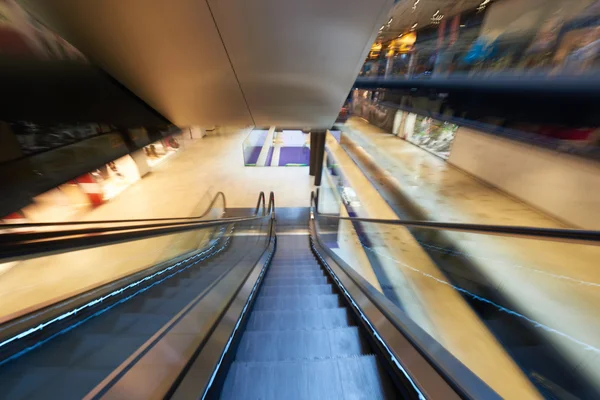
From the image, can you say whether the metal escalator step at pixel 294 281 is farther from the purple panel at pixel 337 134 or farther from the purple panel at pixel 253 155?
the purple panel at pixel 337 134

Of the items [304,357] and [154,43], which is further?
[154,43]

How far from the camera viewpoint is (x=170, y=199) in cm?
788

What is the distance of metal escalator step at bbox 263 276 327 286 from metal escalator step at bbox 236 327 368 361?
4.19 feet

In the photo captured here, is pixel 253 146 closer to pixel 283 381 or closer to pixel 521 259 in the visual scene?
pixel 521 259

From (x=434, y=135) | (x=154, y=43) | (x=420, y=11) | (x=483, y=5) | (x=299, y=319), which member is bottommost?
(x=299, y=319)

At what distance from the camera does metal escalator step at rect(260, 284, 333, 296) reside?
7.97 feet

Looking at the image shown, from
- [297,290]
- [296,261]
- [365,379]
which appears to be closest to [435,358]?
[365,379]

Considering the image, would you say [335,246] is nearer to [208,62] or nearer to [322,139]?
[322,139]

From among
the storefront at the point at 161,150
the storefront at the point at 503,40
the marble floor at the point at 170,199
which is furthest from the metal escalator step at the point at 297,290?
the storefront at the point at 161,150

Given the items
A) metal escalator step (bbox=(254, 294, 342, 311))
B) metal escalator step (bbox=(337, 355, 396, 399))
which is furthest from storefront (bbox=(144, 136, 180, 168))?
metal escalator step (bbox=(337, 355, 396, 399))

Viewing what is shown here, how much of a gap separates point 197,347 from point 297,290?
1.54 m

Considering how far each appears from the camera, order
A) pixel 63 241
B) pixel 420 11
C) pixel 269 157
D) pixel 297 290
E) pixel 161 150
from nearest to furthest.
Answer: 1. pixel 63 241
2. pixel 297 290
3. pixel 420 11
4. pixel 161 150
5. pixel 269 157

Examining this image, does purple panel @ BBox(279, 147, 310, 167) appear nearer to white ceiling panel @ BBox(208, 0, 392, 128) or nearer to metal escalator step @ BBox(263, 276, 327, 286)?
white ceiling panel @ BBox(208, 0, 392, 128)

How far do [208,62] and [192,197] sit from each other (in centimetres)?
634
